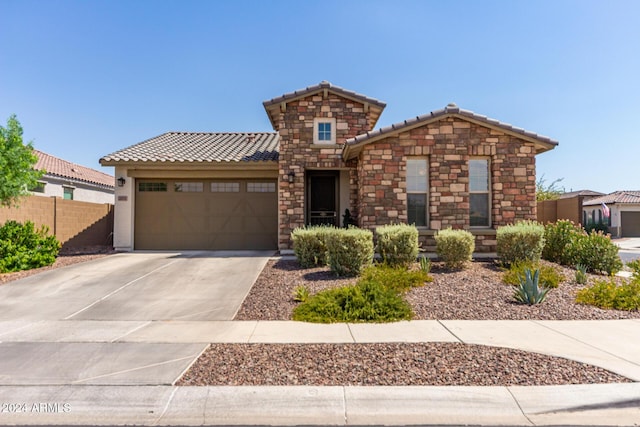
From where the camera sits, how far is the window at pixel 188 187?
14141mm

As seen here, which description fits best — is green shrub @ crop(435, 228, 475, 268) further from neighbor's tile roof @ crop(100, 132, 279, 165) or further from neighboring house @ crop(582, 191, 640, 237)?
neighboring house @ crop(582, 191, 640, 237)

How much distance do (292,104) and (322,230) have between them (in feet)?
16.9

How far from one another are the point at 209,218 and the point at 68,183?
12.0 m

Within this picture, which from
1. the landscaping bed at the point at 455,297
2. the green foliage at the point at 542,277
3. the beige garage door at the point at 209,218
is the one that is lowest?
the landscaping bed at the point at 455,297

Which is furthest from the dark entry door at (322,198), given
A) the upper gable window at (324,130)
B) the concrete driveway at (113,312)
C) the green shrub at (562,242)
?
the green shrub at (562,242)

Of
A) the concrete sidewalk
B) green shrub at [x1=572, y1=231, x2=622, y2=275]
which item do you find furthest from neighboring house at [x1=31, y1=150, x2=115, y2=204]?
green shrub at [x1=572, y1=231, x2=622, y2=275]

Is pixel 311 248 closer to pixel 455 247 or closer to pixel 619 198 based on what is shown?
pixel 455 247

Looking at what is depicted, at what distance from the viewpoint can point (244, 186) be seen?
14.2 metres

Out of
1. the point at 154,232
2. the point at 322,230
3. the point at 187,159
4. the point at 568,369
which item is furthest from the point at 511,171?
the point at 154,232

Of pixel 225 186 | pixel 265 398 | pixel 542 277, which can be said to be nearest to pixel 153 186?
pixel 225 186

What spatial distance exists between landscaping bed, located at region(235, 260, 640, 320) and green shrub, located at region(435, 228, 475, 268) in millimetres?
287

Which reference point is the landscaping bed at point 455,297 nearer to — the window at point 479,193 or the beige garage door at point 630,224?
the window at point 479,193

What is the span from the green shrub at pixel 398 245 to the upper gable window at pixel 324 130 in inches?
181

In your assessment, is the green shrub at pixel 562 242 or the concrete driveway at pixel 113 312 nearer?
the concrete driveway at pixel 113 312
